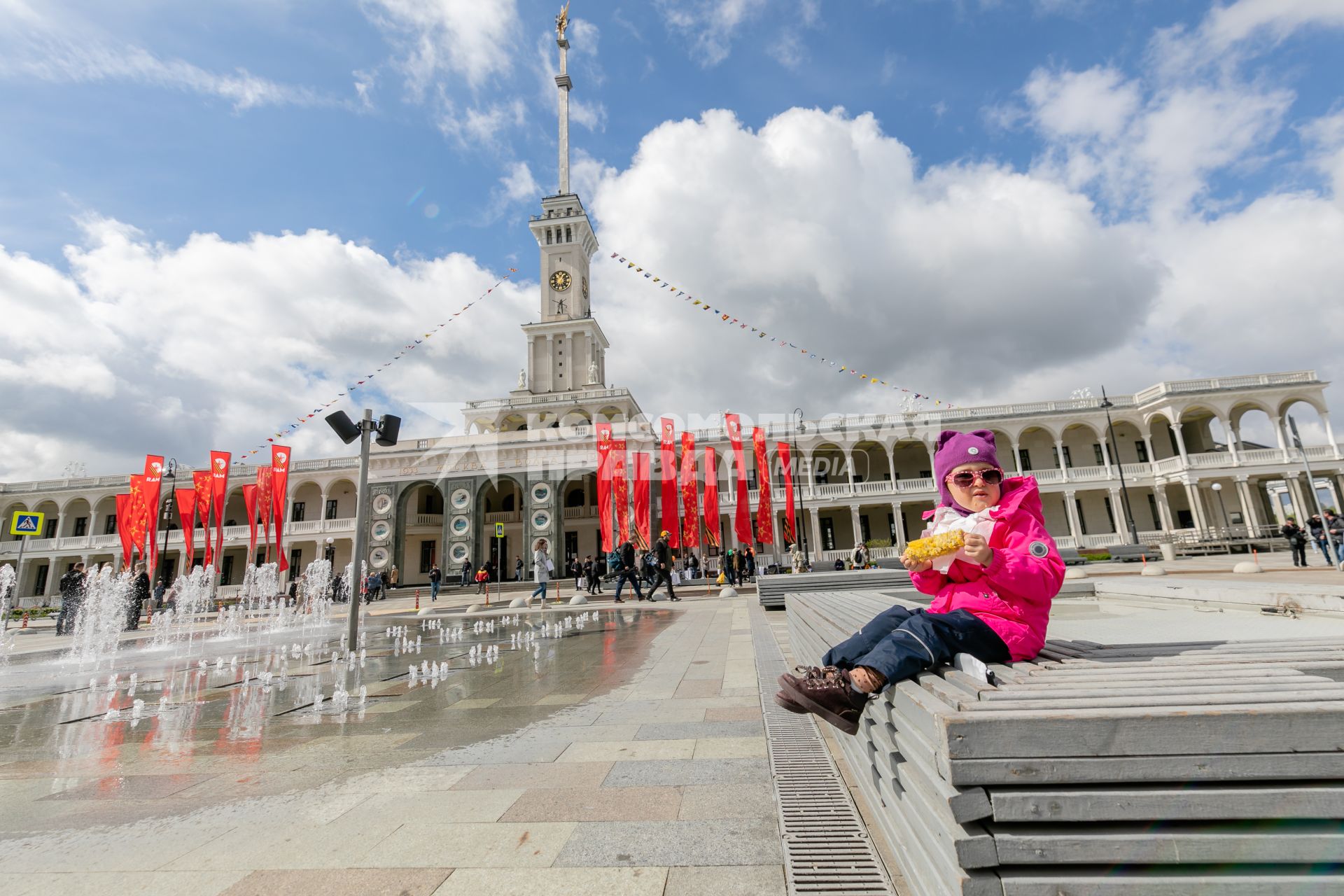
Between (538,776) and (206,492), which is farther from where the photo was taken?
(206,492)

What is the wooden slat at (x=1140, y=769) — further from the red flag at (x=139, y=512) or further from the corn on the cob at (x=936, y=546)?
the red flag at (x=139, y=512)

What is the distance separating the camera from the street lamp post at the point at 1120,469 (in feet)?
104

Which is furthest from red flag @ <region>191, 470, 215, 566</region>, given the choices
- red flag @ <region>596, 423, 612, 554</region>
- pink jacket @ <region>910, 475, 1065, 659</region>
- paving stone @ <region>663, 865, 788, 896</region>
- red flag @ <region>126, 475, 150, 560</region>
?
pink jacket @ <region>910, 475, 1065, 659</region>

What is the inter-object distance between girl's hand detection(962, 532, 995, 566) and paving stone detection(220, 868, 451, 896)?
2.59m

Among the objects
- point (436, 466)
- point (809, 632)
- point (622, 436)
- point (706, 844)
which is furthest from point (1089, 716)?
point (436, 466)

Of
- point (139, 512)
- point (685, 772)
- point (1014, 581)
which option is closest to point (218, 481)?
point (139, 512)

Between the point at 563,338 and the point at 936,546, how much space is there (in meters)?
47.7

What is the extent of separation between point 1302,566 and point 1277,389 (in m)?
25.1

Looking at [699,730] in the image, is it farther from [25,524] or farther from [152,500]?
[152,500]

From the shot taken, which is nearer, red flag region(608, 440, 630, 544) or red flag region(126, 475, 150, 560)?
red flag region(608, 440, 630, 544)

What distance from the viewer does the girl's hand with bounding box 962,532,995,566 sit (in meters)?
2.58

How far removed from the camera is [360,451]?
9836 mm

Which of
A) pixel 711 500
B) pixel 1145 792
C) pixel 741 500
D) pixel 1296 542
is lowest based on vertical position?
pixel 1145 792

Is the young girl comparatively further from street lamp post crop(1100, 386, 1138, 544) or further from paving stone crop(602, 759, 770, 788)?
street lamp post crop(1100, 386, 1138, 544)
